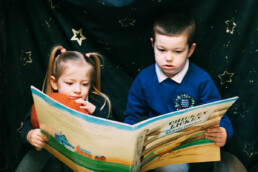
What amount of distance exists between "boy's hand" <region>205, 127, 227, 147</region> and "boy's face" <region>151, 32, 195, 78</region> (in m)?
0.23

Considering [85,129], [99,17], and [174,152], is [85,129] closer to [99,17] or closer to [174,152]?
[174,152]

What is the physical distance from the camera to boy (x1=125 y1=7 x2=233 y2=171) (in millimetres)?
1040

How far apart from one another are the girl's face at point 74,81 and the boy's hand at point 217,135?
1.33 feet

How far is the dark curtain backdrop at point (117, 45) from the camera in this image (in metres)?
1.13

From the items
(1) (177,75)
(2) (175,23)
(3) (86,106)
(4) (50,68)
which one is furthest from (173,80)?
(4) (50,68)

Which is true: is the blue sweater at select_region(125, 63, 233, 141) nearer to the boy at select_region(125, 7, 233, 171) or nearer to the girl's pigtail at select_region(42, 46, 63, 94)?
the boy at select_region(125, 7, 233, 171)

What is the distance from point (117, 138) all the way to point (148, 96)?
373mm

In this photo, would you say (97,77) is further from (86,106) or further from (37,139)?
(37,139)

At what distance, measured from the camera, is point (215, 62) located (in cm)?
122

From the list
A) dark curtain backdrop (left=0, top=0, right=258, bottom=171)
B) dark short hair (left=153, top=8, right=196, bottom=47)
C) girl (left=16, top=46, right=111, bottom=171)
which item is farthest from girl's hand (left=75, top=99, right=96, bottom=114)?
dark short hair (left=153, top=8, right=196, bottom=47)

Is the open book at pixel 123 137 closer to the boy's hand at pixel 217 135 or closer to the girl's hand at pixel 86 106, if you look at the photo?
the boy's hand at pixel 217 135

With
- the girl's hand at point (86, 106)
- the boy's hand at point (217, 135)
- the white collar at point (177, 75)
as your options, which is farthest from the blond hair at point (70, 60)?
the boy's hand at point (217, 135)

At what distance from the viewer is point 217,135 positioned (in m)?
1.00

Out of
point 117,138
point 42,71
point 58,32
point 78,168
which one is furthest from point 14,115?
point 117,138
